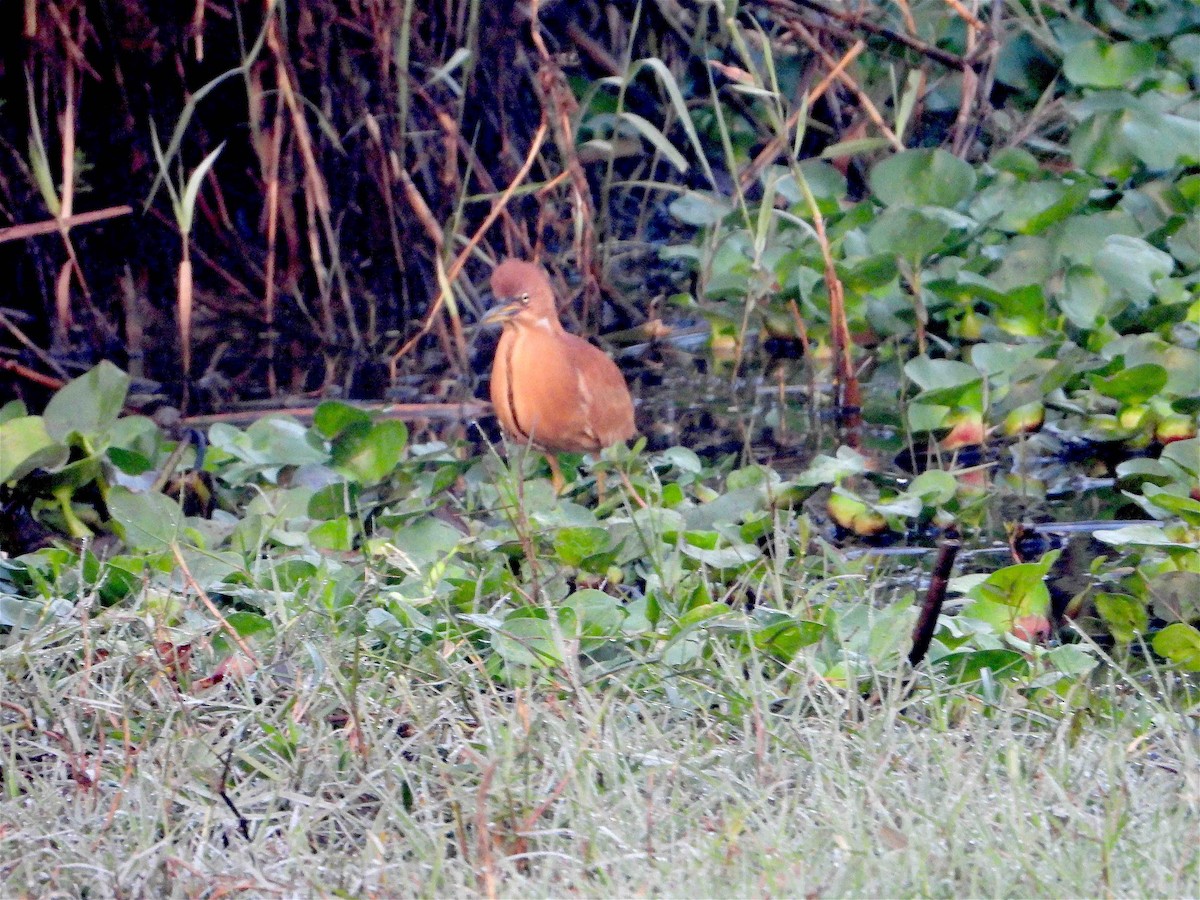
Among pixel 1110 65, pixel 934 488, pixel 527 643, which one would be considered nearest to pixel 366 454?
pixel 527 643

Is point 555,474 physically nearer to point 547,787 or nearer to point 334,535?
point 334,535

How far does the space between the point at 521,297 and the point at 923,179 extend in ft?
4.51

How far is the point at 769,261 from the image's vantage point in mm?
4621

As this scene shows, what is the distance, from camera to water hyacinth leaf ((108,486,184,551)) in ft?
9.05

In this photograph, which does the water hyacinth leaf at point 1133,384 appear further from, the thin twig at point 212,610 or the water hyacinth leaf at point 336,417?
the thin twig at point 212,610

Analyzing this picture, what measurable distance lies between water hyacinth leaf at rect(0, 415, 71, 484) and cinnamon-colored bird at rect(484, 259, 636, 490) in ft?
3.47

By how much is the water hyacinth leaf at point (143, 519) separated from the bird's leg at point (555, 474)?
97cm

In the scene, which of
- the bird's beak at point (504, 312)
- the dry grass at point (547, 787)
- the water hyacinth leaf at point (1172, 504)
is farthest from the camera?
the bird's beak at point (504, 312)

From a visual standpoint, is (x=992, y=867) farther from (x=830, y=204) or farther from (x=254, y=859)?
(x=830, y=204)

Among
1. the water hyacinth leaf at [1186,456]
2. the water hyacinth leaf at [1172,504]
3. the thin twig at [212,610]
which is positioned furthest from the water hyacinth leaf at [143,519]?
the water hyacinth leaf at [1186,456]

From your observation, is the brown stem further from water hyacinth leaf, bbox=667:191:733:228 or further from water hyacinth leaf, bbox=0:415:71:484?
water hyacinth leaf, bbox=667:191:733:228

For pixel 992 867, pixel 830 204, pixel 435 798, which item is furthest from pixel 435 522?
pixel 830 204

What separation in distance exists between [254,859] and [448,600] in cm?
76

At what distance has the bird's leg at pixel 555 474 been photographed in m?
3.50
